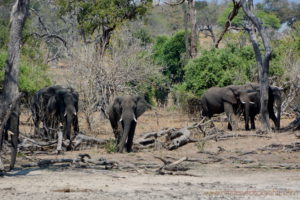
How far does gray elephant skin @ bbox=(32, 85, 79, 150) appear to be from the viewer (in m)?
20.0

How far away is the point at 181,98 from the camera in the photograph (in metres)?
27.7

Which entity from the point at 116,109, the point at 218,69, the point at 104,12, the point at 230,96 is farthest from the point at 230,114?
the point at 104,12

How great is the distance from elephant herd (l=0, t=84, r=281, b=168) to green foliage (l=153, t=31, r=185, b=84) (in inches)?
455

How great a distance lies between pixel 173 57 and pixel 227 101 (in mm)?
13652

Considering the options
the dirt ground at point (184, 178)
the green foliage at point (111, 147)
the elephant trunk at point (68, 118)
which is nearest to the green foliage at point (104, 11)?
the elephant trunk at point (68, 118)

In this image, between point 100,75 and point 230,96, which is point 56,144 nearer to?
point 100,75

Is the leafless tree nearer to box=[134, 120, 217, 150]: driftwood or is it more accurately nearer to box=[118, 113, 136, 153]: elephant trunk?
box=[134, 120, 217, 150]: driftwood

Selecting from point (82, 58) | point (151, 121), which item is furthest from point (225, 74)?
point (82, 58)

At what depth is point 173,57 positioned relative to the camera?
1469 inches

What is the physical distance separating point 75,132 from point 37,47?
18609 millimetres

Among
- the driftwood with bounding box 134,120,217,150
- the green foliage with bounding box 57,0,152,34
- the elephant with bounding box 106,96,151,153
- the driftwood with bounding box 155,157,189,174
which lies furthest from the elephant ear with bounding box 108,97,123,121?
the green foliage with bounding box 57,0,152,34

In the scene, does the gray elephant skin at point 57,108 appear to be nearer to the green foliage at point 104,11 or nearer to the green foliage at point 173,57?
the green foliage at point 104,11

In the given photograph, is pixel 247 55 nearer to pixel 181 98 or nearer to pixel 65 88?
pixel 181 98

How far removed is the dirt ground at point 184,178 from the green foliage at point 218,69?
27.2ft
